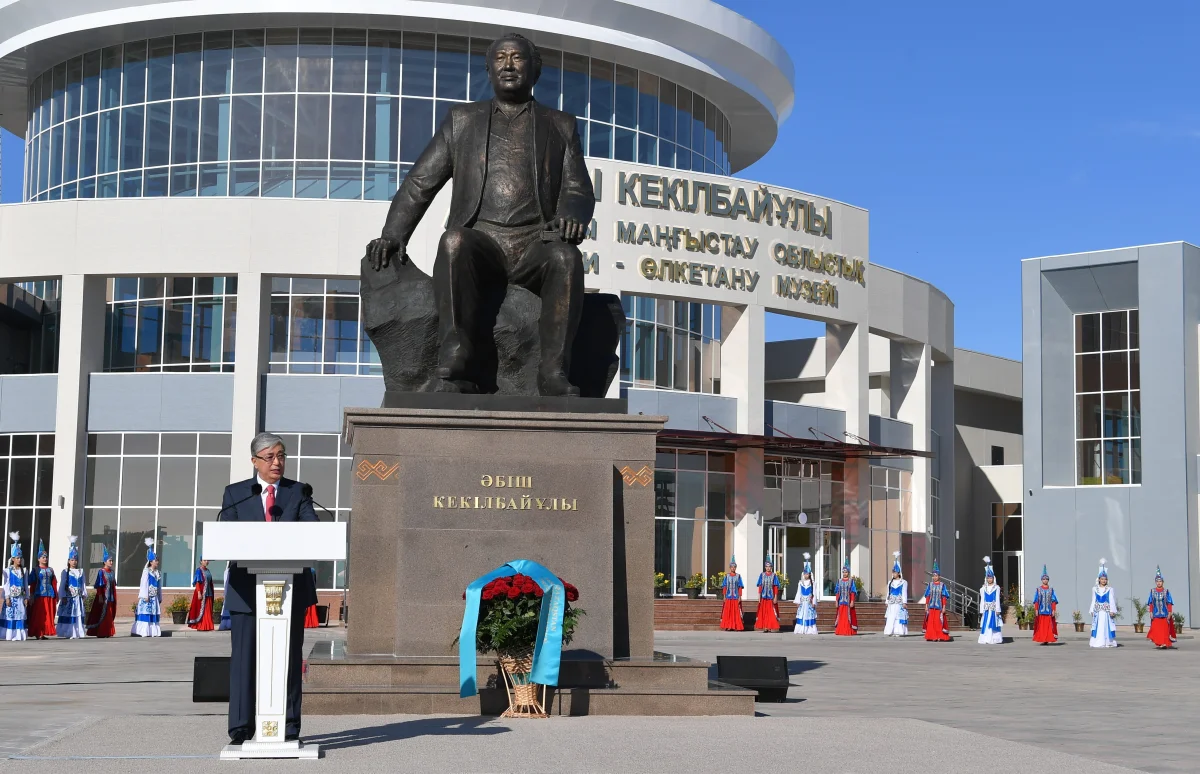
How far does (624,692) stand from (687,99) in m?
37.9

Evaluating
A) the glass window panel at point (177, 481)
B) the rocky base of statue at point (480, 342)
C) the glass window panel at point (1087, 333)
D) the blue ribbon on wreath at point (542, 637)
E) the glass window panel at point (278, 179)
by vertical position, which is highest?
the glass window panel at point (278, 179)

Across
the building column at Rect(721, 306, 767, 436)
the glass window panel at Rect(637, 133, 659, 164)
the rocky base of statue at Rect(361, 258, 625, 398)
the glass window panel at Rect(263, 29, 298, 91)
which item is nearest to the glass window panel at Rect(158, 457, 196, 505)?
the glass window panel at Rect(263, 29, 298, 91)

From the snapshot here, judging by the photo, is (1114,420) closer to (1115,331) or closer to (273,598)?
(1115,331)

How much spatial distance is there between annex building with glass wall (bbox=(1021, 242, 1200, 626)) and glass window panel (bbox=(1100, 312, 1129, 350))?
0.10 ft

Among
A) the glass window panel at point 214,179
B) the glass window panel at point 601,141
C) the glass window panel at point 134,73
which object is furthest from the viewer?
the glass window panel at point 601,141

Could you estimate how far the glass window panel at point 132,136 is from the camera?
43531 millimetres

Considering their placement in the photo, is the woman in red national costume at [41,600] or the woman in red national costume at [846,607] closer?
the woman in red national costume at [41,600]

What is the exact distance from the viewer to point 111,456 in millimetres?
39531

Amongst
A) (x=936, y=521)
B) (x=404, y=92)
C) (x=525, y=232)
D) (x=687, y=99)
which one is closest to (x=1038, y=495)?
(x=936, y=521)

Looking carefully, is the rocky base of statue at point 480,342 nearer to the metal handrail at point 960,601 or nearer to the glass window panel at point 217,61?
the glass window panel at point 217,61

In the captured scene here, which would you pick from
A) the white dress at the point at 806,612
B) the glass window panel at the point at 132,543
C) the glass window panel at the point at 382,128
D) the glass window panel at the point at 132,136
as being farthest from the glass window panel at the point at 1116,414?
the glass window panel at the point at 132,136

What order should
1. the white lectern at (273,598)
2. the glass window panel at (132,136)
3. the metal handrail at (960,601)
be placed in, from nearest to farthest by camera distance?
1. the white lectern at (273,598)
2. the glass window panel at (132,136)
3. the metal handrail at (960,601)

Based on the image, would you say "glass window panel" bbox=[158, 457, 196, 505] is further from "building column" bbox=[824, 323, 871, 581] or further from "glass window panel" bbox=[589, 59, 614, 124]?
"building column" bbox=[824, 323, 871, 581]

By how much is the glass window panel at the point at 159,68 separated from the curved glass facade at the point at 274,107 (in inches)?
1.1
